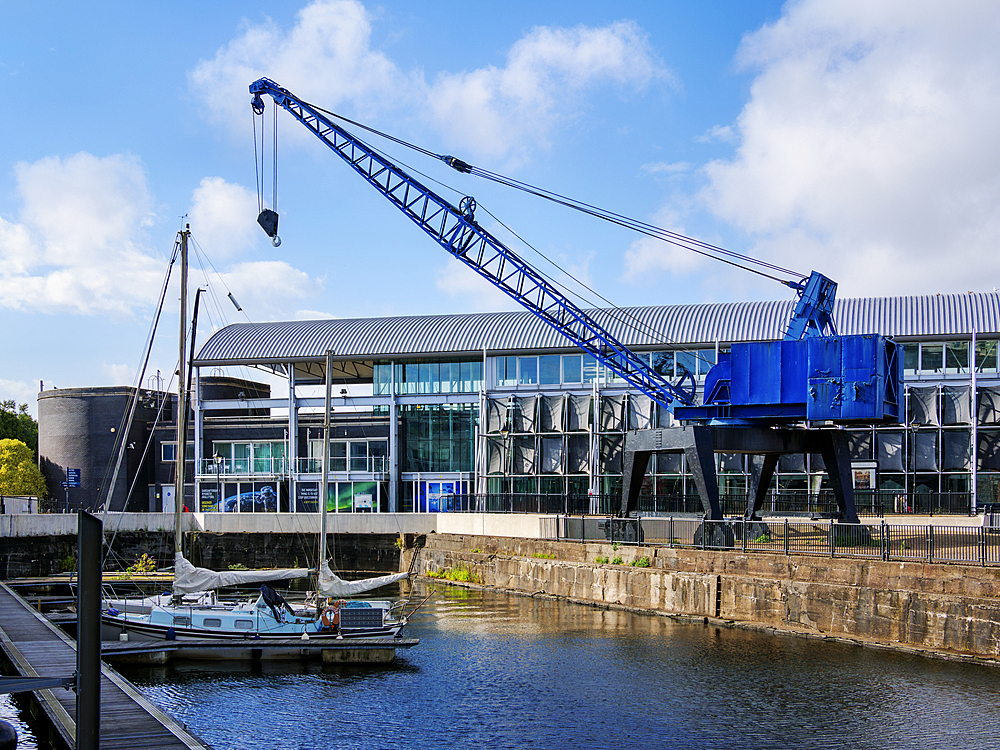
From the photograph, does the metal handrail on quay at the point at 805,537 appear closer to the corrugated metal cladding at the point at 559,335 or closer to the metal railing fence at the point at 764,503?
the metal railing fence at the point at 764,503

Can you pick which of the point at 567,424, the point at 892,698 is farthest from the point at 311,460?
the point at 892,698

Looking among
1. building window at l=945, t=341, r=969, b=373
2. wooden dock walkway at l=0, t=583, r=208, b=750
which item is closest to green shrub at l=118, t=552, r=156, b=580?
wooden dock walkway at l=0, t=583, r=208, b=750

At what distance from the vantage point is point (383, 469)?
5959cm

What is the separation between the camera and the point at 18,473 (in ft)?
219

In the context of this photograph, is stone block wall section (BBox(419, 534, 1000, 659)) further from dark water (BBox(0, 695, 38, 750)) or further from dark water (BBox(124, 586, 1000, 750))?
A: dark water (BBox(0, 695, 38, 750))

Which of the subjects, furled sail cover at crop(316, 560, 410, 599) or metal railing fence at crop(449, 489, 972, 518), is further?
metal railing fence at crop(449, 489, 972, 518)

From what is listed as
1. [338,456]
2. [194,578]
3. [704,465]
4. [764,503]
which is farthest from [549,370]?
[194,578]

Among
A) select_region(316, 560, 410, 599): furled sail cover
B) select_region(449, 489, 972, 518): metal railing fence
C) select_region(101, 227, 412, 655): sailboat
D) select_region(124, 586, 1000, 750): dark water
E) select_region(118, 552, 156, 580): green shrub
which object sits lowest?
select_region(118, 552, 156, 580): green shrub

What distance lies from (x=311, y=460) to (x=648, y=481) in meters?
20.4

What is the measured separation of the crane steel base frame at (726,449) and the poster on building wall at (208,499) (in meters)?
32.6

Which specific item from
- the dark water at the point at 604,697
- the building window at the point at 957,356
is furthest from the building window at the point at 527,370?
the dark water at the point at 604,697

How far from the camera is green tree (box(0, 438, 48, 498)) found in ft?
217

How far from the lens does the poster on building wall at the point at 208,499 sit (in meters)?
61.0

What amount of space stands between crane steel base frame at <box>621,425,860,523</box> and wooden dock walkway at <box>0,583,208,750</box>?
67.3ft
